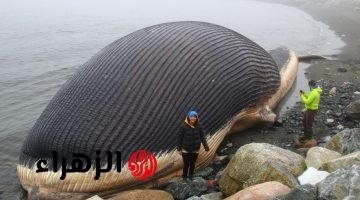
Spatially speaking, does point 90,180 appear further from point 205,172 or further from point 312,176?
point 312,176

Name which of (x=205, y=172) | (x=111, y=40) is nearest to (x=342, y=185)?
(x=205, y=172)

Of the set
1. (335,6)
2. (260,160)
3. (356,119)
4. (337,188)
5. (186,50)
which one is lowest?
(335,6)

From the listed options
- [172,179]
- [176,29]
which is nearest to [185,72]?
[176,29]

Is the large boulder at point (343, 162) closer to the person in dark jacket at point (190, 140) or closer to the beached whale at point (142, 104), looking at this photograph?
the person in dark jacket at point (190, 140)

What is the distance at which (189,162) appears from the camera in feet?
26.8

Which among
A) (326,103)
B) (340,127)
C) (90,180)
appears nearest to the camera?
(90,180)

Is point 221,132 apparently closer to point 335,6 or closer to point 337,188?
point 337,188

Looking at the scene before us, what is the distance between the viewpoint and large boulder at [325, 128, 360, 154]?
756 cm

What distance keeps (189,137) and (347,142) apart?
2835mm

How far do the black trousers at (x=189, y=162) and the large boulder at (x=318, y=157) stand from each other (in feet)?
6.64

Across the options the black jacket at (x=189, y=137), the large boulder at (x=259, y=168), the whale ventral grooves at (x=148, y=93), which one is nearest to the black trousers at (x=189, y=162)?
the black jacket at (x=189, y=137)

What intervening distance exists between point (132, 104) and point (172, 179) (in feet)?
5.26

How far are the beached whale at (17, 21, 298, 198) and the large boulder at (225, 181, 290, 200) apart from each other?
82.2 inches

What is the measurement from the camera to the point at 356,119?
1045 centimetres
